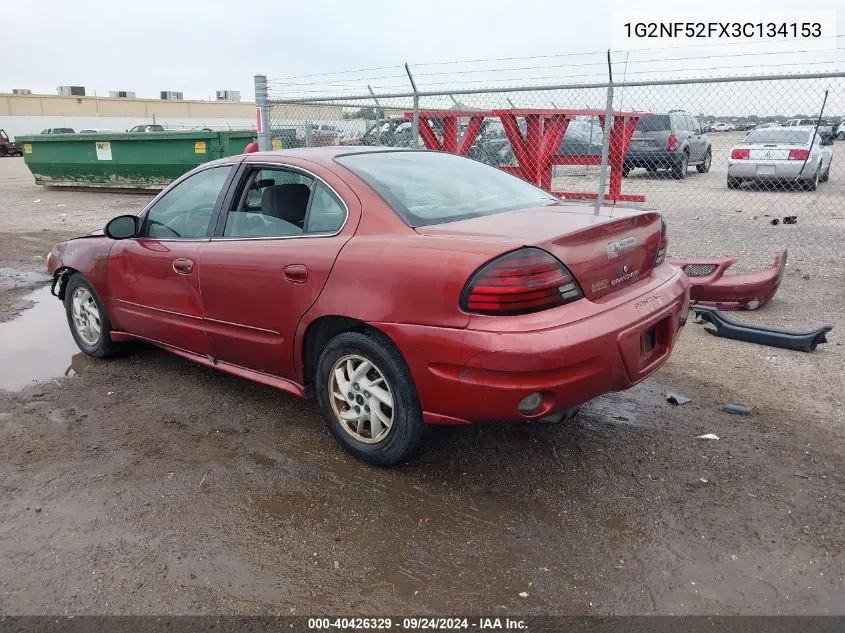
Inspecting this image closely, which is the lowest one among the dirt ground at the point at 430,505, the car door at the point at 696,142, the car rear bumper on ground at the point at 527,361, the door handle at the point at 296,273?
the dirt ground at the point at 430,505

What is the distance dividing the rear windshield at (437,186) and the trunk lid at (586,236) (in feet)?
0.48

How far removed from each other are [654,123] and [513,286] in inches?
564

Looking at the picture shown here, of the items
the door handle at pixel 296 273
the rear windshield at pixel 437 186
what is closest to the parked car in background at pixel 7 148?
the rear windshield at pixel 437 186

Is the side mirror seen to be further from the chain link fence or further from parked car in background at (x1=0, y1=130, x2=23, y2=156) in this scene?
parked car in background at (x1=0, y1=130, x2=23, y2=156)

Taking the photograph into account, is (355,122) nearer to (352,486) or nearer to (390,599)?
(352,486)

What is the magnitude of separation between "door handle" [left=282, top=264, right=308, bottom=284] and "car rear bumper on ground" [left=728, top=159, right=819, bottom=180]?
1129 cm

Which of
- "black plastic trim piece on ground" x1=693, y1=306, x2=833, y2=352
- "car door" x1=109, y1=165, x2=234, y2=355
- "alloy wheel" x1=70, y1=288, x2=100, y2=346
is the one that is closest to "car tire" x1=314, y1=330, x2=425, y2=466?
"car door" x1=109, y1=165, x2=234, y2=355

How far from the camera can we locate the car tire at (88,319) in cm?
486

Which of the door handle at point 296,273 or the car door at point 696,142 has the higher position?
the car door at point 696,142

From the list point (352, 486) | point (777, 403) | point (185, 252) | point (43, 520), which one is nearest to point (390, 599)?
point (352, 486)

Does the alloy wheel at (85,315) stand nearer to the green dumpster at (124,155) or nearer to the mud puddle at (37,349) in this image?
the mud puddle at (37,349)

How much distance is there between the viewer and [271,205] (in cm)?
377

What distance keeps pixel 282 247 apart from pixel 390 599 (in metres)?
1.85

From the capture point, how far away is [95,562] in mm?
2697
